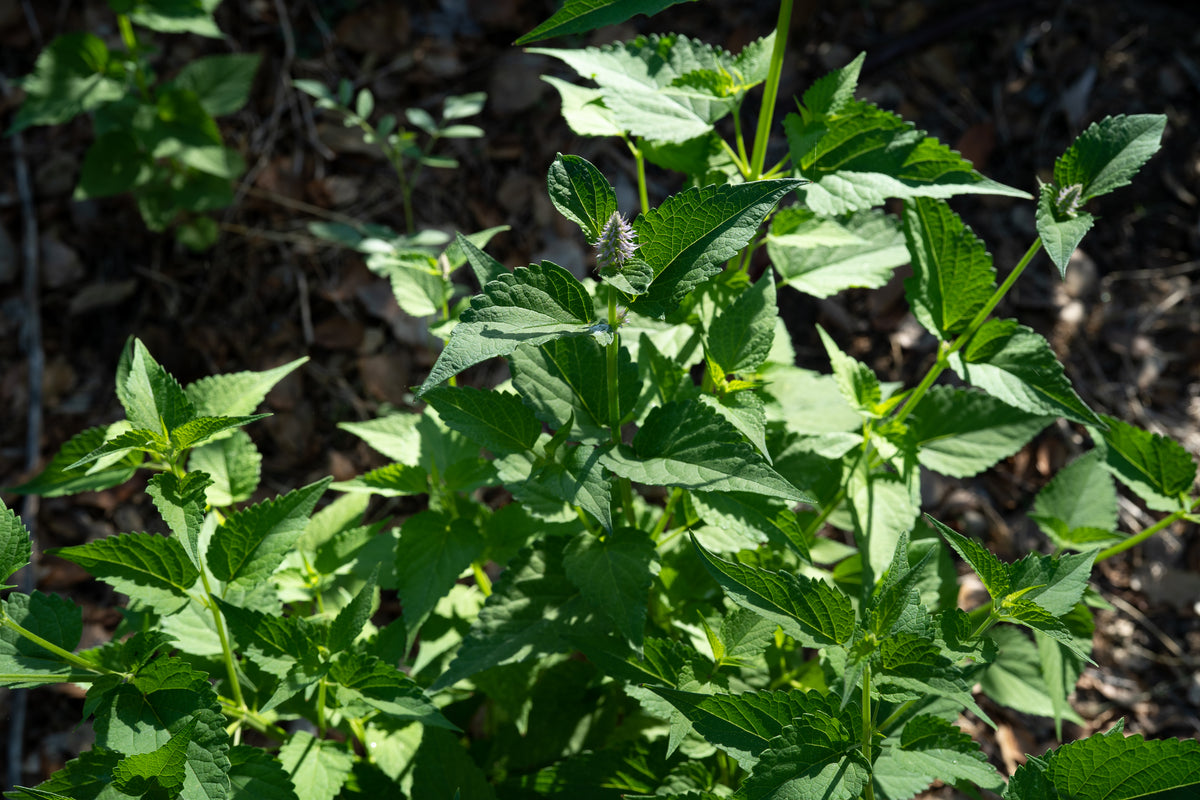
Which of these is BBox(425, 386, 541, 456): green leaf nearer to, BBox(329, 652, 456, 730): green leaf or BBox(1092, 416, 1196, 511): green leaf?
BBox(329, 652, 456, 730): green leaf

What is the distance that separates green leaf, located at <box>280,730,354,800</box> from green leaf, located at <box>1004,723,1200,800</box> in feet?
4.51

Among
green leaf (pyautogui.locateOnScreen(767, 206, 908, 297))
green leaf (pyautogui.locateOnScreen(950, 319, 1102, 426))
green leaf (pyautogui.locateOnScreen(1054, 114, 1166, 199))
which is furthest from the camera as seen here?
green leaf (pyautogui.locateOnScreen(767, 206, 908, 297))

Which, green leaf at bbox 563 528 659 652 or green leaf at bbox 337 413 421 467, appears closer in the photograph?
green leaf at bbox 563 528 659 652

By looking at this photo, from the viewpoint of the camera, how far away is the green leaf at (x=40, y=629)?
164 cm

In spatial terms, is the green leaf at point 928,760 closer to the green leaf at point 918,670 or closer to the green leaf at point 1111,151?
the green leaf at point 918,670

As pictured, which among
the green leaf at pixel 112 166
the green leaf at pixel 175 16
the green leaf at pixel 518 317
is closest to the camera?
the green leaf at pixel 518 317

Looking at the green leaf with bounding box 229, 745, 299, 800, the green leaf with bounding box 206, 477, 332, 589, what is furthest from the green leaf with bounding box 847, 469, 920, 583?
the green leaf with bounding box 229, 745, 299, 800

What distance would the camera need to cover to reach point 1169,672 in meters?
3.41

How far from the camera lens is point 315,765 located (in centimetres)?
185

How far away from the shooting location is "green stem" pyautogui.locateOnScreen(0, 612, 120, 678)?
1.57m

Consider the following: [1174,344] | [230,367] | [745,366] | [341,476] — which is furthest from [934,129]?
[230,367]

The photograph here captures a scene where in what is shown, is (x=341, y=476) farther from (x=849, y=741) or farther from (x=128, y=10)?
(x=849, y=741)

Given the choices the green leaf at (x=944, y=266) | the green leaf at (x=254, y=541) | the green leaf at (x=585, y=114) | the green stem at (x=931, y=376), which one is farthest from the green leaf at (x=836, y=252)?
the green leaf at (x=254, y=541)

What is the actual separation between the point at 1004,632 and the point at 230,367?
3378mm
